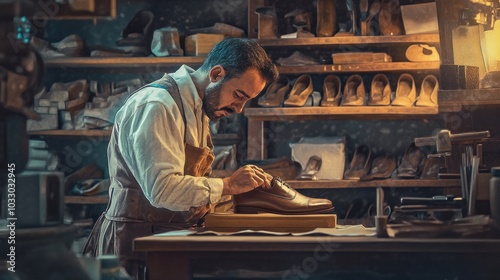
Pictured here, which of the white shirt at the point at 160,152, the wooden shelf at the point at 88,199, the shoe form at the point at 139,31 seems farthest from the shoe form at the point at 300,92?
the white shirt at the point at 160,152

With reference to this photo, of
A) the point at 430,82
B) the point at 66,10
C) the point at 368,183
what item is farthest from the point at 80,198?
the point at 66,10

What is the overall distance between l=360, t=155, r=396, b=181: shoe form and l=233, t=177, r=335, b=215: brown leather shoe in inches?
87.8

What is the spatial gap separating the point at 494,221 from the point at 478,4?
2.02 meters

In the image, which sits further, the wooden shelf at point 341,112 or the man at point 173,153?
the wooden shelf at point 341,112

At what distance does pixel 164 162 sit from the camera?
3186 millimetres

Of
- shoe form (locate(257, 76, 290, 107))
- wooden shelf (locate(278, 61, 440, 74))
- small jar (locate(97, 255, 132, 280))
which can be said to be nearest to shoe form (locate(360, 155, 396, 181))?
wooden shelf (locate(278, 61, 440, 74))

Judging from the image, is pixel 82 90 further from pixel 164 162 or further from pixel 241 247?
pixel 241 247

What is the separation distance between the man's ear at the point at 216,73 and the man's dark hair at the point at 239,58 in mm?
16

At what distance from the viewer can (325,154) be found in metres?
Answer: 5.62

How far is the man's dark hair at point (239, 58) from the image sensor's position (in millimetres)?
3527

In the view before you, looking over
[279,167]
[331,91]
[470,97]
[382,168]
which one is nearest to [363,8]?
[331,91]

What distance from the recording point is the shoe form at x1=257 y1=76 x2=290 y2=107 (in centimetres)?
552

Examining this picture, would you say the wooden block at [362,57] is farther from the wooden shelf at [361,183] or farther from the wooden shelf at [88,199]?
the wooden shelf at [88,199]

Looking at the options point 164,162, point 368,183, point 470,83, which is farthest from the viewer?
point 368,183
